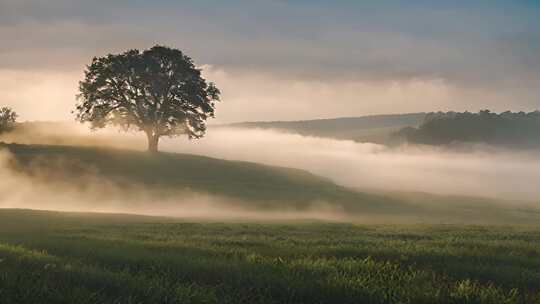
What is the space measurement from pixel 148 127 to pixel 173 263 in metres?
78.6

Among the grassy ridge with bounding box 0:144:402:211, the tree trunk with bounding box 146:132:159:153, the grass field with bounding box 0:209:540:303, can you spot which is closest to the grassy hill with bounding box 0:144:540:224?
the grassy ridge with bounding box 0:144:402:211

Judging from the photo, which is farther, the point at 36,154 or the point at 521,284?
the point at 36,154

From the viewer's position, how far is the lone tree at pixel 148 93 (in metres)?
83.7

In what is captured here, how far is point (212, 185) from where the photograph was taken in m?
73.5

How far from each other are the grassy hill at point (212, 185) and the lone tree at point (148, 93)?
17.3 ft

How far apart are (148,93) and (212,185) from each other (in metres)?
20.6

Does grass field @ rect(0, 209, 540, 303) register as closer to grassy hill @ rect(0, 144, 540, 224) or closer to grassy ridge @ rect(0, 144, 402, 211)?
grassy hill @ rect(0, 144, 540, 224)

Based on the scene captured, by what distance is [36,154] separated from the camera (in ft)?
254

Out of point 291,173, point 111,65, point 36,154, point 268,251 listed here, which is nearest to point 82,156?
point 36,154

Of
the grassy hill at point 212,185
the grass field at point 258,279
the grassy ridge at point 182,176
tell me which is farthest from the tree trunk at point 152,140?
the grass field at point 258,279

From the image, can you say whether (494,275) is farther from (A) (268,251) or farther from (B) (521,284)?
(A) (268,251)

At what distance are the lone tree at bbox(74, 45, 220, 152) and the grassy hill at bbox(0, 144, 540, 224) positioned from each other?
5.28 m

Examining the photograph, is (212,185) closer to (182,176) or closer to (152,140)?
(182,176)

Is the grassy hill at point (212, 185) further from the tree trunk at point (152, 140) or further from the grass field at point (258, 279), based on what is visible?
the grass field at point (258, 279)
